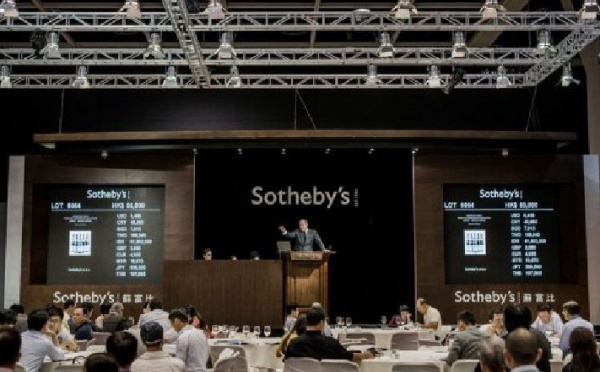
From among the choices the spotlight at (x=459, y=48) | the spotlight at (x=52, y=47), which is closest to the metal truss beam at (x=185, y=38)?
the spotlight at (x=52, y=47)

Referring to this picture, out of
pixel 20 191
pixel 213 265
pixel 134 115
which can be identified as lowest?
pixel 213 265

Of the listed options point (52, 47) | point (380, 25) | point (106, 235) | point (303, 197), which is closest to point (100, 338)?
point (52, 47)

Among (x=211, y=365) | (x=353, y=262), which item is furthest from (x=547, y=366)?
(x=353, y=262)

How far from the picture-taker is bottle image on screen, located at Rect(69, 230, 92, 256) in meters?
18.0

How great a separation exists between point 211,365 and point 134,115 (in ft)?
34.1

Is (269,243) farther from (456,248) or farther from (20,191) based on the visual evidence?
(20,191)

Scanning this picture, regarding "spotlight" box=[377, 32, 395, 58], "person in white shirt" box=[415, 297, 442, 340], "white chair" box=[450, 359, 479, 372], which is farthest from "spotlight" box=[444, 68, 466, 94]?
"white chair" box=[450, 359, 479, 372]

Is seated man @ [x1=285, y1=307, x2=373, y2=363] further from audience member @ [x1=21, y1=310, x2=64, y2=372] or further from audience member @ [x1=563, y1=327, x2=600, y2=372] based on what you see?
audience member @ [x1=563, y1=327, x2=600, y2=372]

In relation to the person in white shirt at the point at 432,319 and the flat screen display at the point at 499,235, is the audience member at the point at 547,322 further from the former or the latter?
the flat screen display at the point at 499,235

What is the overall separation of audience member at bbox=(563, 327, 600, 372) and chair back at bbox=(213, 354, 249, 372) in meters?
3.57

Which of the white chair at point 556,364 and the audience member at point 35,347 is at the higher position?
the audience member at point 35,347

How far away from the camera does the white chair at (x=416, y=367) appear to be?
25.8ft

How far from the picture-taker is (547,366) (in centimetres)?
628

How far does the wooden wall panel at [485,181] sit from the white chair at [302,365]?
1016cm
